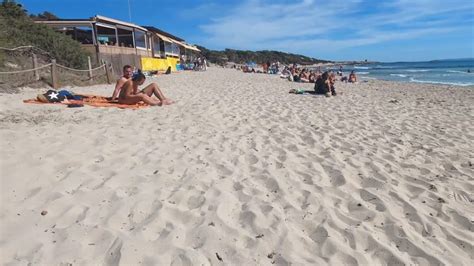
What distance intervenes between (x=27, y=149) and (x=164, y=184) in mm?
2114

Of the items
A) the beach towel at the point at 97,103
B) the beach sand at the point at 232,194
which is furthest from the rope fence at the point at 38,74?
the beach sand at the point at 232,194

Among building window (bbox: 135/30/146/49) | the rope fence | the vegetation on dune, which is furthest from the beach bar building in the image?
the rope fence

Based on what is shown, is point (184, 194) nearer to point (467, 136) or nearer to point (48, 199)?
point (48, 199)

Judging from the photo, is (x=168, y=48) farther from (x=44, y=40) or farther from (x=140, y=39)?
(x=44, y=40)

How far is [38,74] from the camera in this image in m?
11.9

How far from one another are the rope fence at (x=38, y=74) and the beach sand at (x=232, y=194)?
558cm

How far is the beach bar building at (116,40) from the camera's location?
21781mm

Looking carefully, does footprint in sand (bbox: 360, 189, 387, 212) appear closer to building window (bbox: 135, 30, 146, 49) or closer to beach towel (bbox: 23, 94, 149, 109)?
beach towel (bbox: 23, 94, 149, 109)

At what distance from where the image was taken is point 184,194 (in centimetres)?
346

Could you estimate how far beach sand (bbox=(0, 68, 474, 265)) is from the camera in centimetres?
258

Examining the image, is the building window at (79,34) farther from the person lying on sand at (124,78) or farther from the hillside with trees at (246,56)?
the hillside with trees at (246,56)

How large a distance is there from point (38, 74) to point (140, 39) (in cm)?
2042

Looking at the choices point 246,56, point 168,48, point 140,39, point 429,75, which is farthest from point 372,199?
point 246,56

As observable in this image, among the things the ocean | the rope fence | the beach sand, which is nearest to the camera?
the beach sand
